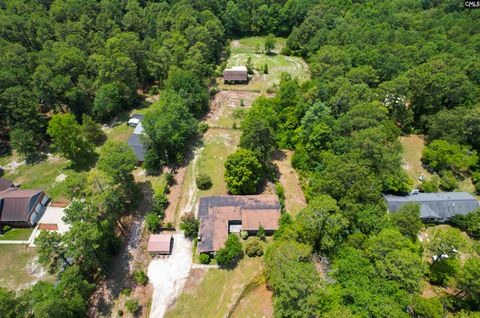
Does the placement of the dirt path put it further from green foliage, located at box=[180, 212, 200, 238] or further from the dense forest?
green foliage, located at box=[180, 212, 200, 238]

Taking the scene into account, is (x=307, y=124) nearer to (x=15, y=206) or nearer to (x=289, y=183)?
(x=289, y=183)

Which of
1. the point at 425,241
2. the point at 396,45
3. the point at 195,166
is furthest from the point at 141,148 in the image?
the point at 396,45

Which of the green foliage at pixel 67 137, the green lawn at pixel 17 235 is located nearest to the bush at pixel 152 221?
the green lawn at pixel 17 235

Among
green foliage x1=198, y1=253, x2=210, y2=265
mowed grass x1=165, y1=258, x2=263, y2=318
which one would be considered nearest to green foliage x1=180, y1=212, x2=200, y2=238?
green foliage x1=198, y1=253, x2=210, y2=265

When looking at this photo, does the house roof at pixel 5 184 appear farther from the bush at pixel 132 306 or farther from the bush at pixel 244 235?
the bush at pixel 244 235

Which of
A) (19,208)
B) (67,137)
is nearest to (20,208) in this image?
(19,208)

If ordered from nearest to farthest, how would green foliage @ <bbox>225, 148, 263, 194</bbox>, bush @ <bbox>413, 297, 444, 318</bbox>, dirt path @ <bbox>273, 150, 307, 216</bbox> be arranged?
1. bush @ <bbox>413, 297, 444, 318</bbox>
2. green foliage @ <bbox>225, 148, 263, 194</bbox>
3. dirt path @ <bbox>273, 150, 307, 216</bbox>
